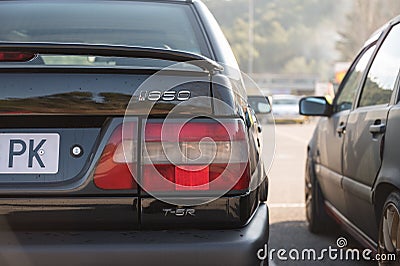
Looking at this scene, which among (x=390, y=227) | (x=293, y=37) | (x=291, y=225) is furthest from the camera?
(x=293, y=37)

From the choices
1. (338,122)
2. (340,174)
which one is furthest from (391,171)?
(338,122)

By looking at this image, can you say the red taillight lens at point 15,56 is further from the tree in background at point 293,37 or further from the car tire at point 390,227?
the tree in background at point 293,37

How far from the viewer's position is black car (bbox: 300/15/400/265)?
3195mm

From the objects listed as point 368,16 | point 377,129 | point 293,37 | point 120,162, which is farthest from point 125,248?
point 293,37

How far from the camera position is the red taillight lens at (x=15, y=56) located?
2320mm

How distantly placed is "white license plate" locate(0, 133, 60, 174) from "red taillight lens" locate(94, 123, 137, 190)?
18cm

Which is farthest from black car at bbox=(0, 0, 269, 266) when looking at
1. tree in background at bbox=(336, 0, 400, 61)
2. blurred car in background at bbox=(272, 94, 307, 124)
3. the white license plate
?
tree in background at bbox=(336, 0, 400, 61)

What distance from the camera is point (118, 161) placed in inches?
88.5

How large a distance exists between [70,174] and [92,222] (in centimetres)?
19

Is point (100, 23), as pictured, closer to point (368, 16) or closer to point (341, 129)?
point (341, 129)

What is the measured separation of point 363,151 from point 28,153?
7.14 feet

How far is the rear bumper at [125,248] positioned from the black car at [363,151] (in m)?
1.16

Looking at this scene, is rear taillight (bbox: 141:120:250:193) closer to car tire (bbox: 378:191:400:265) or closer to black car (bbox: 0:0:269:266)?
black car (bbox: 0:0:269:266)

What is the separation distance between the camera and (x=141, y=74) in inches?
91.1
